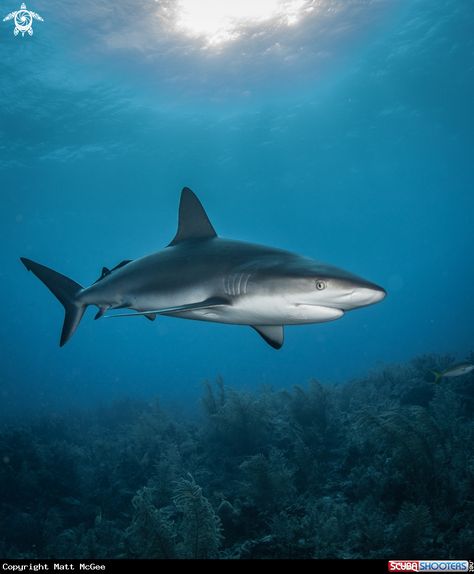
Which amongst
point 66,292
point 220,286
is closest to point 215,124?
point 66,292

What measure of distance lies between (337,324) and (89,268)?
7014cm

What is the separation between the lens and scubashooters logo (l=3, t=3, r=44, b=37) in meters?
16.8

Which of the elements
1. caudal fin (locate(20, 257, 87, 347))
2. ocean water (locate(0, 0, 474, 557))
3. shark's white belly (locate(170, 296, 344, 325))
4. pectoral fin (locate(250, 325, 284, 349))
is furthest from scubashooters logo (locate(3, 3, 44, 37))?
pectoral fin (locate(250, 325, 284, 349))

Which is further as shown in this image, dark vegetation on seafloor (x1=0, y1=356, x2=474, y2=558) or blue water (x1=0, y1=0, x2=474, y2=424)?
blue water (x1=0, y1=0, x2=474, y2=424)

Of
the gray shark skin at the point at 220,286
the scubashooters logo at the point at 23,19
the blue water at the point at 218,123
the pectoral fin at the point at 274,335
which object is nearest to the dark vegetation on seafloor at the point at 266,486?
the pectoral fin at the point at 274,335

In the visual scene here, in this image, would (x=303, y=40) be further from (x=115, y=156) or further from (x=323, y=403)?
(x=323, y=403)

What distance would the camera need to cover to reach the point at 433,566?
3.50 m

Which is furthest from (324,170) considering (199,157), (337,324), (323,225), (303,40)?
(337,324)

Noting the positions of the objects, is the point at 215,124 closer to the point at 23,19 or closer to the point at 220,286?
the point at 23,19

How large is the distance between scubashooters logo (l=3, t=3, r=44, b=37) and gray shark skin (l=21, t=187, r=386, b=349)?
17.6 meters

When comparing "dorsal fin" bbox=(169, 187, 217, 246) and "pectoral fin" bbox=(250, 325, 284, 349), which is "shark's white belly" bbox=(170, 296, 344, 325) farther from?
"dorsal fin" bbox=(169, 187, 217, 246)

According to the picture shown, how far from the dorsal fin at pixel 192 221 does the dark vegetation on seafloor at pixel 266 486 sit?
356cm

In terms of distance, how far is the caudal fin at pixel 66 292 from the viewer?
6.23 meters

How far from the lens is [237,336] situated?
576 feet
